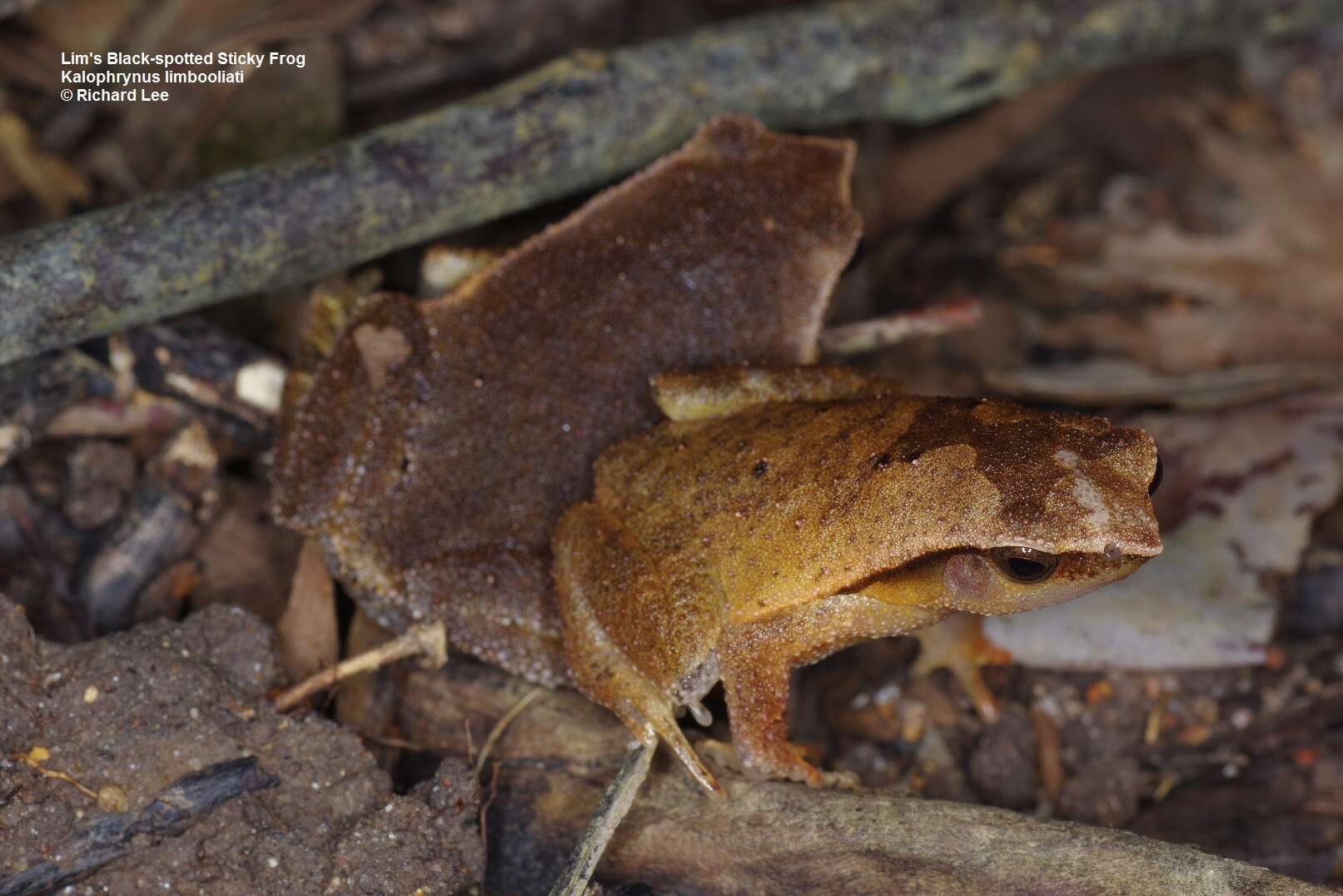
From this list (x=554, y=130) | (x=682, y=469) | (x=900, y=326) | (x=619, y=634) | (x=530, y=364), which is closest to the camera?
(x=619, y=634)

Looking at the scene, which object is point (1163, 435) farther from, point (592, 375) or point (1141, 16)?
point (592, 375)

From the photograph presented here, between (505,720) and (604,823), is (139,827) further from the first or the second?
(604,823)

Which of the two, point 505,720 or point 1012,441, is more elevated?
point 1012,441

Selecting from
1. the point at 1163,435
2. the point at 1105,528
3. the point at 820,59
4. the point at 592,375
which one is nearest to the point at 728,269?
the point at 592,375

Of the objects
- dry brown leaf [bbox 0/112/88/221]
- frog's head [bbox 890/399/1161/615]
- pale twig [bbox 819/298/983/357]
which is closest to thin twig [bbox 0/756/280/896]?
frog's head [bbox 890/399/1161/615]

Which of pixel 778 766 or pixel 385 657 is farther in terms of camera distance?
pixel 385 657

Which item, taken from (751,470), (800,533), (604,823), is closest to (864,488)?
(800,533)

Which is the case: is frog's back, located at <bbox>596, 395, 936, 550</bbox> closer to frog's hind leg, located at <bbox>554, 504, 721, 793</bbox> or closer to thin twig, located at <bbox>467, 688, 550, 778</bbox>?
frog's hind leg, located at <bbox>554, 504, 721, 793</bbox>
